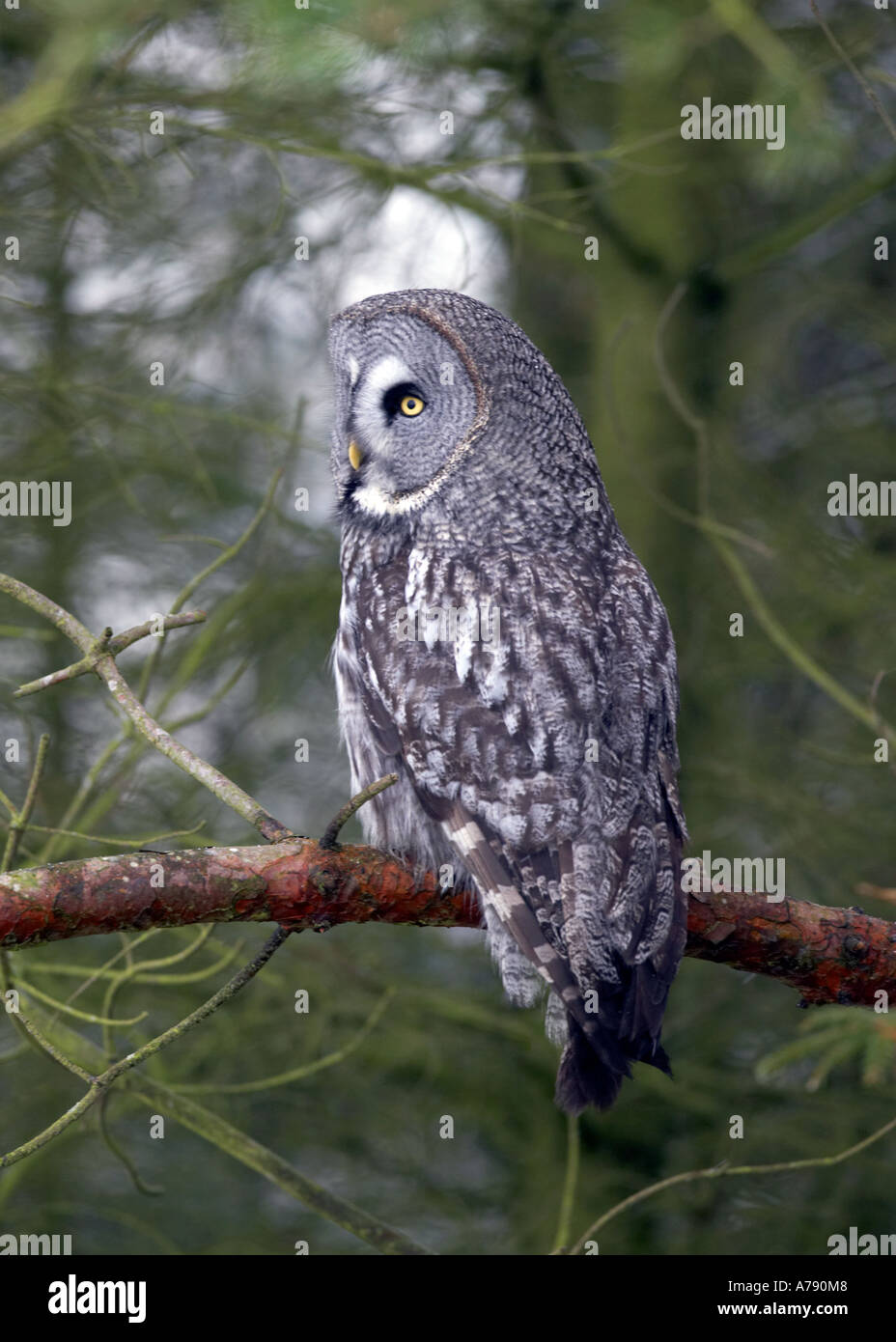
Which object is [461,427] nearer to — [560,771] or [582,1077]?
[560,771]

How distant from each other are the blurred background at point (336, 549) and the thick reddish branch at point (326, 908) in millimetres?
1531

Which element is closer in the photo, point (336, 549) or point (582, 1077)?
point (582, 1077)

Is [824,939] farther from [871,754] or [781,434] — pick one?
[781,434]

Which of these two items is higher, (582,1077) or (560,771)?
(560,771)

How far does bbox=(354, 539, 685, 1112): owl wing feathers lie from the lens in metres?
2.97

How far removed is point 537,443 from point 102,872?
172cm

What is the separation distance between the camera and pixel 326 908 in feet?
8.72

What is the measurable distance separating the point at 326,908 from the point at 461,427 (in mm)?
1473

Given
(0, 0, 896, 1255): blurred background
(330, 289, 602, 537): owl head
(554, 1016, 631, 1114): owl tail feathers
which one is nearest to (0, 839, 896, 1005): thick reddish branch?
(554, 1016, 631, 1114): owl tail feathers

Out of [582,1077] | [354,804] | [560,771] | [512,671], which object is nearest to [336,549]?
[512,671]

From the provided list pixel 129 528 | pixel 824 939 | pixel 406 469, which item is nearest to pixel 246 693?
pixel 129 528

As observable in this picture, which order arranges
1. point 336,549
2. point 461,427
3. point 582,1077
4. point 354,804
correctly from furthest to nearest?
1. point 336,549
2. point 461,427
3. point 582,1077
4. point 354,804

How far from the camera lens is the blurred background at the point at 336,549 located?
5113mm

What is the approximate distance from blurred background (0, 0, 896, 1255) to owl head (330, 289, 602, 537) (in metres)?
1.08
